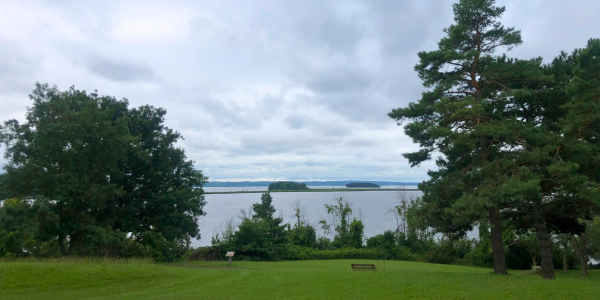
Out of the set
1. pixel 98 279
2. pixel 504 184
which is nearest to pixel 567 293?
pixel 504 184

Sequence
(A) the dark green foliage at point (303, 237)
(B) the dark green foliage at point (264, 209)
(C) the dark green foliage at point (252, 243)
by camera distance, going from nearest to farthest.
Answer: (C) the dark green foliage at point (252, 243)
(A) the dark green foliage at point (303, 237)
(B) the dark green foliage at point (264, 209)

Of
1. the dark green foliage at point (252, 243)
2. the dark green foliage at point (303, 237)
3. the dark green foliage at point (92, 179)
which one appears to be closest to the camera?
the dark green foliage at point (92, 179)

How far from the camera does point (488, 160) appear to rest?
15.4 metres

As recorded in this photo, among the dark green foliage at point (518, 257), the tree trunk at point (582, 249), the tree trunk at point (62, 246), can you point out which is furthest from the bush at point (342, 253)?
the tree trunk at point (62, 246)

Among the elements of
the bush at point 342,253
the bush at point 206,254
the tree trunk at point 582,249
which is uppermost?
the tree trunk at point 582,249

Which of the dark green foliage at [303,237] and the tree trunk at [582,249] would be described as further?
the dark green foliage at [303,237]

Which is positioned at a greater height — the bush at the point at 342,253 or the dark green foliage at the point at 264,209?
the dark green foliage at the point at 264,209

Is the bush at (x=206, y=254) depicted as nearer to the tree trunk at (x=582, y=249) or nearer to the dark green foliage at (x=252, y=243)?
the dark green foliage at (x=252, y=243)

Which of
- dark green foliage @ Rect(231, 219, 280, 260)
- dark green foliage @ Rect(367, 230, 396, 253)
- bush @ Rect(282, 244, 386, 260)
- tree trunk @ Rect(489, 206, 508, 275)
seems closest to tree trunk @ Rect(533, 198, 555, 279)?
tree trunk @ Rect(489, 206, 508, 275)

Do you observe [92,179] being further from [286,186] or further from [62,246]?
[286,186]

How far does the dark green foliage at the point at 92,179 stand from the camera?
1905 centimetres

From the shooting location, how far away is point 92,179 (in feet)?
70.1

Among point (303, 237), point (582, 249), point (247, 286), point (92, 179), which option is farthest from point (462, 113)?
point (303, 237)

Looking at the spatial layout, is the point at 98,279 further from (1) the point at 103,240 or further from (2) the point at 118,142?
(2) the point at 118,142
